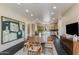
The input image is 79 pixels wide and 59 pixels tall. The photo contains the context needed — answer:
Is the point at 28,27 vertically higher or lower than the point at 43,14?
lower

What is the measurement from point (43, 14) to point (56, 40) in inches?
44.2

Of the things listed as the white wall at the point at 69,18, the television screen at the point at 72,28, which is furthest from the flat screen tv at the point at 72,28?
the white wall at the point at 69,18

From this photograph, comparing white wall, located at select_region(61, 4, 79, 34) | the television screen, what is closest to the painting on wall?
white wall, located at select_region(61, 4, 79, 34)

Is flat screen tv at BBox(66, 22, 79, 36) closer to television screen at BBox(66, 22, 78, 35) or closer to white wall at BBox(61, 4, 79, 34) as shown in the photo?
television screen at BBox(66, 22, 78, 35)

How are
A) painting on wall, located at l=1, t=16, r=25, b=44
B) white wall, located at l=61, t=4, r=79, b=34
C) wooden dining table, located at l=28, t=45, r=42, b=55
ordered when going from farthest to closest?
white wall, located at l=61, t=4, r=79, b=34 → painting on wall, located at l=1, t=16, r=25, b=44 → wooden dining table, located at l=28, t=45, r=42, b=55

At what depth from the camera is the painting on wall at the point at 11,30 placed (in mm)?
3709

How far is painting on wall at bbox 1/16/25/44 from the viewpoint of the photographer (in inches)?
146

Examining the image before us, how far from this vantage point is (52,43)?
4.34m

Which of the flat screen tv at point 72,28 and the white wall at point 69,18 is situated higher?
the white wall at point 69,18

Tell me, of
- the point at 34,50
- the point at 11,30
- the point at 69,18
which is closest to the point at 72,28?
the point at 69,18

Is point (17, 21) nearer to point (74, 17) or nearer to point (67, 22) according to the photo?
point (67, 22)

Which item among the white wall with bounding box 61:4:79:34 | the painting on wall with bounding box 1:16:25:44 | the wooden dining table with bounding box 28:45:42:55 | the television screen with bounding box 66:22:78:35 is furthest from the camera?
the television screen with bounding box 66:22:78:35

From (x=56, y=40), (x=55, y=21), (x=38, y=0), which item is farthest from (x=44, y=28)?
(x=38, y=0)

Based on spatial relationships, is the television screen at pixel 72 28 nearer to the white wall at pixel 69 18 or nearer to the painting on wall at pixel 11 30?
the white wall at pixel 69 18
